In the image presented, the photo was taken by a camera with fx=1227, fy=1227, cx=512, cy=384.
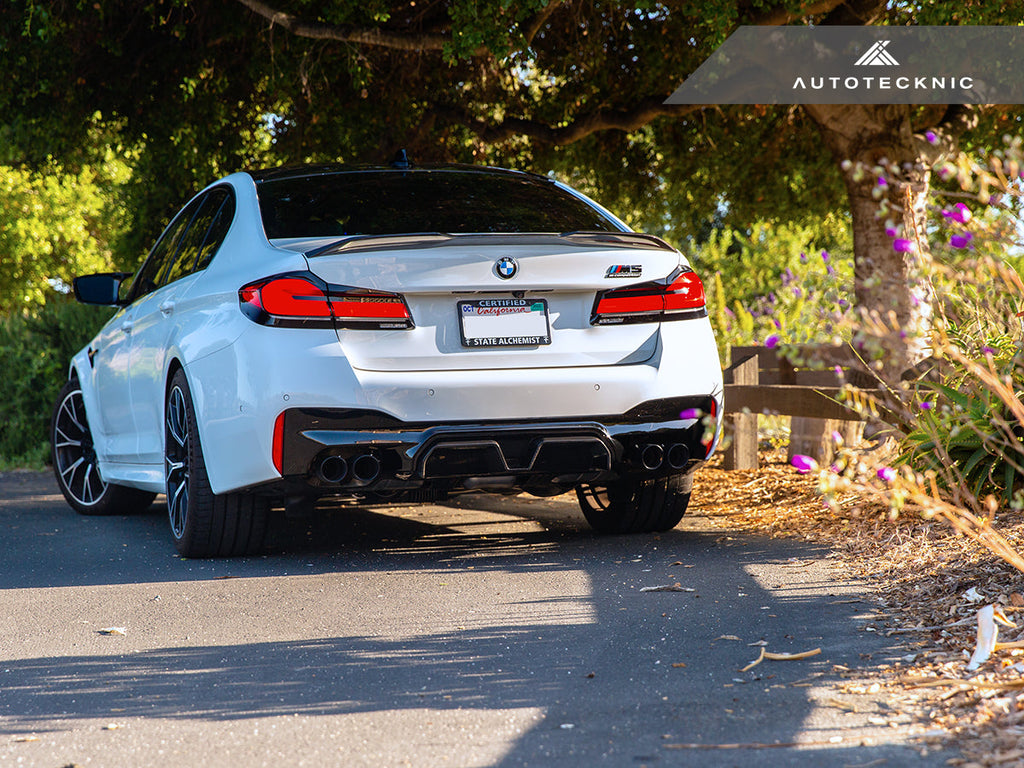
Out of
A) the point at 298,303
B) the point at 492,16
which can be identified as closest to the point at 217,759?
the point at 298,303

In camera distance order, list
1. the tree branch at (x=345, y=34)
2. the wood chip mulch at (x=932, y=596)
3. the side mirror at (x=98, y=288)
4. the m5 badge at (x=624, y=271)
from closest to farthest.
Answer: the wood chip mulch at (x=932, y=596) < the m5 badge at (x=624, y=271) < the side mirror at (x=98, y=288) < the tree branch at (x=345, y=34)

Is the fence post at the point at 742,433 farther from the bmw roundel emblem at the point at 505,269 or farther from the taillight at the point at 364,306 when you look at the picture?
the taillight at the point at 364,306

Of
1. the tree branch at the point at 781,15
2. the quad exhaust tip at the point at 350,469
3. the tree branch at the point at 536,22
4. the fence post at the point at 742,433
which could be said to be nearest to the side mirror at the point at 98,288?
the quad exhaust tip at the point at 350,469

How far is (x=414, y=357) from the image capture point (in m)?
4.95

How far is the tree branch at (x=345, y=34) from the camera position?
8.45m

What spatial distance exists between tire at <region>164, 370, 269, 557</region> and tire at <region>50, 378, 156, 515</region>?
2050mm

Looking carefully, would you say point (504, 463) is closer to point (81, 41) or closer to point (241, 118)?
point (81, 41)

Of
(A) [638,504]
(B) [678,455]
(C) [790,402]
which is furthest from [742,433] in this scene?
(B) [678,455]

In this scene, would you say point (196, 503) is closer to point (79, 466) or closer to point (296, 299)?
point (296, 299)

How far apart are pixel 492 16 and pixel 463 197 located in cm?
227
